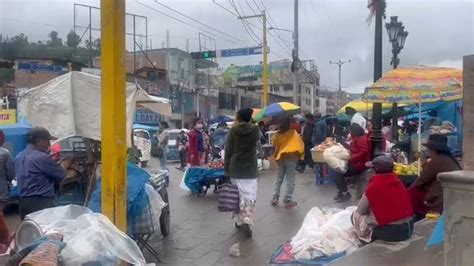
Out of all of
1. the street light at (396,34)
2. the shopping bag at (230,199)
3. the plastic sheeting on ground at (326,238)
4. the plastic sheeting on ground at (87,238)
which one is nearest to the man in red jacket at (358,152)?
the shopping bag at (230,199)

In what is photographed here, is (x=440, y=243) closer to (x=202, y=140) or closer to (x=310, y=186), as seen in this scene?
(x=310, y=186)

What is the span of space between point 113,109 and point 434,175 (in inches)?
155

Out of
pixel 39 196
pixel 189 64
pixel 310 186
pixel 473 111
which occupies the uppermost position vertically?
pixel 189 64

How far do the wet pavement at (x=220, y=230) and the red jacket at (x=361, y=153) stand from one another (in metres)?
0.84

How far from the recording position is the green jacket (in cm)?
741

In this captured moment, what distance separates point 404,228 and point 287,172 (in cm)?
408

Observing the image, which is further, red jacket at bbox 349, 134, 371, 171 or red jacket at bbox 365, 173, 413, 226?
red jacket at bbox 349, 134, 371, 171

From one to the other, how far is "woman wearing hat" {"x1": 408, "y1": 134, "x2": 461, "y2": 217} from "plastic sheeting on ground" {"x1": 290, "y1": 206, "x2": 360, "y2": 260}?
1011 millimetres

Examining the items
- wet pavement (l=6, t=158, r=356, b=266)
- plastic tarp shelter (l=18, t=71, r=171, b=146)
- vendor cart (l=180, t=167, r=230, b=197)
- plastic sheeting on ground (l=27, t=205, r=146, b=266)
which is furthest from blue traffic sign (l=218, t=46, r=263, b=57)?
plastic sheeting on ground (l=27, t=205, r=146, b=266)

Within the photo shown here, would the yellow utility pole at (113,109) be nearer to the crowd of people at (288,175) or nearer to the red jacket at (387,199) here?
the crowd of people at (288,175)

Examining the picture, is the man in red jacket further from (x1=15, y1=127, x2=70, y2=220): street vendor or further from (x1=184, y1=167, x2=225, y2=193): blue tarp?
(x1=15, y1=127, x2=70, y2=220): street vendor

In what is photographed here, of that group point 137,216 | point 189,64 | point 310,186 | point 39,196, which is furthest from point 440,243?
point 189,64

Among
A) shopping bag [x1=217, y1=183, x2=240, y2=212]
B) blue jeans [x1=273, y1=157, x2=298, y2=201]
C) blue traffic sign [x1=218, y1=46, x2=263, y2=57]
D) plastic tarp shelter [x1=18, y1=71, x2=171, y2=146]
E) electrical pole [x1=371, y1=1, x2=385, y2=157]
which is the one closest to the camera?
plastic tarp shelter [x1=18, y1=71, x2=171, y2=146]

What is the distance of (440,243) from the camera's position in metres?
4.96
